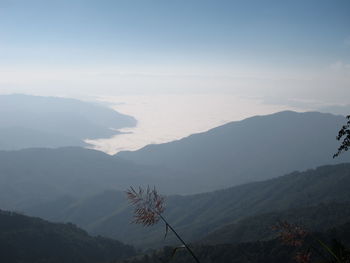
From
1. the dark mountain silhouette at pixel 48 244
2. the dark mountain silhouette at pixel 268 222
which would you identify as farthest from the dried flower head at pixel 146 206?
the dark mountain silhouette at pixel 48 244

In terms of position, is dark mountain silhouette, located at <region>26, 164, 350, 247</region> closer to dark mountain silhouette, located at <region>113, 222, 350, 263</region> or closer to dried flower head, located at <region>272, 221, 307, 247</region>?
dark mountain silhouette, located at <region>113, 222, 350, 263</region>

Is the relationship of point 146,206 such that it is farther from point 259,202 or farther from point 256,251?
point 259,202

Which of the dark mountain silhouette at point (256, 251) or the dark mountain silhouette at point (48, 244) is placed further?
the dark mountain silhouette at point (48, 244)

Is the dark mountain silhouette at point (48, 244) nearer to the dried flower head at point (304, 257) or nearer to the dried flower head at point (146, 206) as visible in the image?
the dried flower head at point (146, 206)

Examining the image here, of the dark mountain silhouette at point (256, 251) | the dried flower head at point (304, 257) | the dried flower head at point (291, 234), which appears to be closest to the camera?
the dried flower head at point (304, 257)

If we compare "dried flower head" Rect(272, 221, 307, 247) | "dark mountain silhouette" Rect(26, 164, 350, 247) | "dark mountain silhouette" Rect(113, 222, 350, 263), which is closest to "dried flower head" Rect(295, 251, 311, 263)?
"dried flower head" Rect(272, 221, 307, 247)

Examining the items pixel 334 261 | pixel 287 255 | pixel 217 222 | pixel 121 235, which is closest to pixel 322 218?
pixel 287 255

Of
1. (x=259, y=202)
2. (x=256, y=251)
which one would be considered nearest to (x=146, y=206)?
(x=256, y=251)
